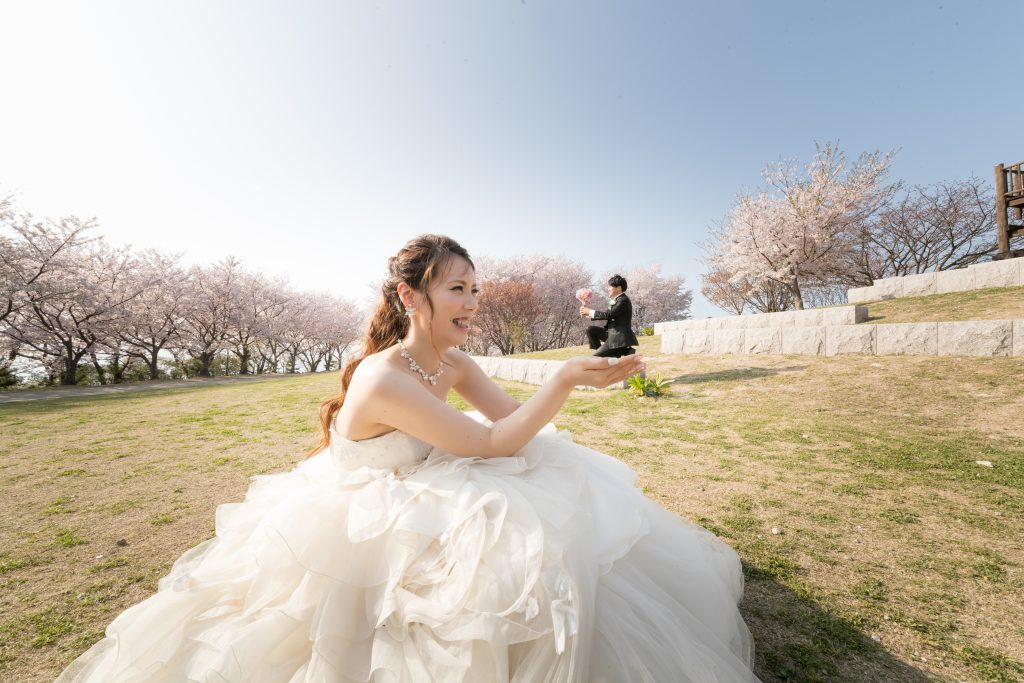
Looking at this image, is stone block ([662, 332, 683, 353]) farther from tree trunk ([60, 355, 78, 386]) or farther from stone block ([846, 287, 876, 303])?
tree trunk ([60, 355, 78, 386])

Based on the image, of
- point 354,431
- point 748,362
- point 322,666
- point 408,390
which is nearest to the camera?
point 322,666

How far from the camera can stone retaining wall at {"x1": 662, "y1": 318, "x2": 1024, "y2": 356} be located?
5.95 meters

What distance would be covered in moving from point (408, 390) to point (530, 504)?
687mm

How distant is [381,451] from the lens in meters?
1.78

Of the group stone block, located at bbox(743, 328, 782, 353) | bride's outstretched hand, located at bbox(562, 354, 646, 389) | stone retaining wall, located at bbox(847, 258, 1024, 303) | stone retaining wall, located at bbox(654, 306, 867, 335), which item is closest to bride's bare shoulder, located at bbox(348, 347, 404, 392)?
bride's outstretched hand, located at bbox(562, 354, 646, 389)

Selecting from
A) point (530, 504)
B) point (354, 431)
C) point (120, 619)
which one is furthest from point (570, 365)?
point (120, 619)

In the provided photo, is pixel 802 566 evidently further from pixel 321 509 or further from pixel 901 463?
pixel 321 509

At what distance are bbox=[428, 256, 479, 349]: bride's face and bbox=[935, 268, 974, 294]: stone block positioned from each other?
13765mm

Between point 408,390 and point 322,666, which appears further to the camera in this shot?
point 408,390

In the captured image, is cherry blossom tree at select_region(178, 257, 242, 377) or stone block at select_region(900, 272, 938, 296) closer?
stone block at select_region(900, 272, 938, 296)

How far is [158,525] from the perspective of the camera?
3.10 meters

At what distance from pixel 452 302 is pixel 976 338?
8689mm

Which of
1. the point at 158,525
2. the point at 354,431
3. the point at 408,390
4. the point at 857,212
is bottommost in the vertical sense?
the point at 158,525

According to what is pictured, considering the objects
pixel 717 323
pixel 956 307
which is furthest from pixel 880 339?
pixel 717 323
